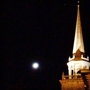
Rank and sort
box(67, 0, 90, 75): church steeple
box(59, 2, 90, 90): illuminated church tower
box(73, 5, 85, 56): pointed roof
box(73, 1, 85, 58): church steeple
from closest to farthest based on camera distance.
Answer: box(59, 2, 90, 90): illuminated church tower → box(67, 0, 90, 75): church steeple → box(73, 1, 85, 58): church steeple → box(73, 5, 85, 56): pointed roof

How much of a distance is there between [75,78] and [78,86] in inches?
38.0

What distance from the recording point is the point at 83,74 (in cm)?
2914

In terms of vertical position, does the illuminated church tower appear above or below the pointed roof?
below

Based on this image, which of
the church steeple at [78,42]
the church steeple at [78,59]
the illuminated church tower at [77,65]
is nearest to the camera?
the illuminated church tower at [77,65]

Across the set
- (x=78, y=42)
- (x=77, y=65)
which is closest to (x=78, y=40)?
(x=78, y=42)

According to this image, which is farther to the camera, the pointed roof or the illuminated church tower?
the pointed roof

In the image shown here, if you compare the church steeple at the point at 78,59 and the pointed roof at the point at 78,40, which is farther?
the pointed roof at the point at 78,40


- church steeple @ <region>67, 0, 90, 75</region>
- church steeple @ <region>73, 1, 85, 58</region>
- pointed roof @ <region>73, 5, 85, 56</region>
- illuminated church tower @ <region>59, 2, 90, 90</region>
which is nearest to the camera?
illuminated church tower @ <region>59, 2, 90, 90</region>

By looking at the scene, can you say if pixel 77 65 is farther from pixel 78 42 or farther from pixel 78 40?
pixel 78 40

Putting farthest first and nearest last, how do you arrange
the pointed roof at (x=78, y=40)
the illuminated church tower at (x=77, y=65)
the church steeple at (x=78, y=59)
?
the pointed roof at (x=78, y=40) → the church steeple at (x=78, y=59) → the illuminated church tower at (x=77, y=65)

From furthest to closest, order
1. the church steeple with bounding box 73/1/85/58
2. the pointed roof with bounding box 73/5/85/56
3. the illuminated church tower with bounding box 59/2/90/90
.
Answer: the pointed roof with bounding box 73/5/85/56 < the church steeple with bounding box 73/1/85/58 < the illuminated church tower with bounding box 59/2/90/90

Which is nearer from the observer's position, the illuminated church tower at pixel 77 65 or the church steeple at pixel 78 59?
the illuminated church tower at pixel 77 65

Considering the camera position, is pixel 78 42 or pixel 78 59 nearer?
pixel 78 59

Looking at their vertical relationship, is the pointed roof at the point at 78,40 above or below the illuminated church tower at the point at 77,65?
above
